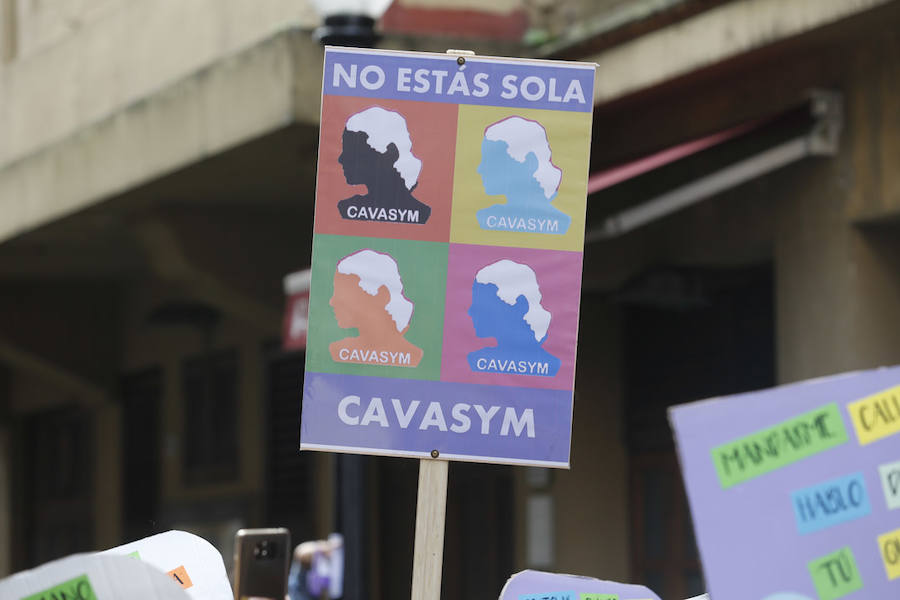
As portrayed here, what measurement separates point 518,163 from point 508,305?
14.3 inches

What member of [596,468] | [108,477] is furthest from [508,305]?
[108,477]

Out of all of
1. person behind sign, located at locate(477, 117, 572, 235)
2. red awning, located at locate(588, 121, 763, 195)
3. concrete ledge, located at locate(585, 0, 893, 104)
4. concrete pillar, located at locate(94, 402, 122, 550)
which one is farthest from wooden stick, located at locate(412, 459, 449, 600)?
concrete pillar, located at locate(94, 402, 122, 550)

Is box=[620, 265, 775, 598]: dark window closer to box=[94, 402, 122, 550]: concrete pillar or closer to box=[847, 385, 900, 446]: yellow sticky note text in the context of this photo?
box=[847, 385, 900, 446]: yellow sticky note text

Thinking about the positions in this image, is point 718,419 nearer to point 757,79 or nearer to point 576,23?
point 757,79

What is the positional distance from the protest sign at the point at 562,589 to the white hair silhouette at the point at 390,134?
3.58ft

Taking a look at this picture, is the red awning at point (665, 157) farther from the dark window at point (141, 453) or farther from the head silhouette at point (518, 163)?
the dark window at point (141, 453)

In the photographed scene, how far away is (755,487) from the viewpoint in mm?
3369

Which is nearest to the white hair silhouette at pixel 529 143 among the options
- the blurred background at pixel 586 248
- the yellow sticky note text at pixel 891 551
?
the yellow sticky note text at pixel 891 551

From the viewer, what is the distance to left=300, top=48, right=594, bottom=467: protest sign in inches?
164

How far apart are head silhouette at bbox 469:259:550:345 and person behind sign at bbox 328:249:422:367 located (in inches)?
7.0

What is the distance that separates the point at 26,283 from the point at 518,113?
10.3m

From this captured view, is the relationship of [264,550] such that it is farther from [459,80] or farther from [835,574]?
[835,574]

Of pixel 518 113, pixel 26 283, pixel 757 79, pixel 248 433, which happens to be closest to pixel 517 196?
pixel 518 113

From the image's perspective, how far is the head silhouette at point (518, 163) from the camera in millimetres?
4234
